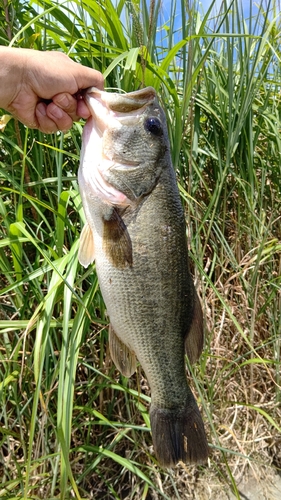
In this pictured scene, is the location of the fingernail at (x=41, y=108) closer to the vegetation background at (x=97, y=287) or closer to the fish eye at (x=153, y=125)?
the vegetation background at (x=97, y=287)

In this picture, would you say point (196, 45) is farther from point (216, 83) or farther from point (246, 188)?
point (246, 188)

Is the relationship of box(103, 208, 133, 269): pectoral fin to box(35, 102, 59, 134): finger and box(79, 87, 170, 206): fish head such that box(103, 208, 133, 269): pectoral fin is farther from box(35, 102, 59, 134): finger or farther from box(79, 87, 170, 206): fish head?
box(35, 102, 59, 134): finger

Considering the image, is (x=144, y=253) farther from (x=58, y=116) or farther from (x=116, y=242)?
(x=58, y=116)

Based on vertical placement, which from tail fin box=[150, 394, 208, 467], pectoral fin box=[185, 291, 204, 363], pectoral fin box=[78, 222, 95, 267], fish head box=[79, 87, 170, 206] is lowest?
tail fin box=[150, 394, 208, 467]

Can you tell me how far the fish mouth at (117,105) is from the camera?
1.40 meters

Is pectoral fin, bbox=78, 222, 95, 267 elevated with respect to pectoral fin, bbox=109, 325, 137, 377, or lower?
elevated

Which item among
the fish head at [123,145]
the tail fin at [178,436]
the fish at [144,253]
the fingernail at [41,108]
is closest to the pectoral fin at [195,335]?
the fish at [144,253]

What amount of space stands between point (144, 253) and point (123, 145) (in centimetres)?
36

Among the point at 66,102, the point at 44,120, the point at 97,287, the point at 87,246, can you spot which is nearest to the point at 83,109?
the point at 66,102

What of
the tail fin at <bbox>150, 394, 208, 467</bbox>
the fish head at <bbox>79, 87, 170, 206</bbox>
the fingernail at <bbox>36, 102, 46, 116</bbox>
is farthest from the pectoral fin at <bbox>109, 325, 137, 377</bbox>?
the fingernail at <bbox>36, 102, 46, 116</bbox>

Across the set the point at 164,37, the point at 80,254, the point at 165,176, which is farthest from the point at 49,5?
the point at 80,254

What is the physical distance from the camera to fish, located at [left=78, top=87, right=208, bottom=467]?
4.53ft

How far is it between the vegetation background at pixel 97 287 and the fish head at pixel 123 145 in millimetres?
188

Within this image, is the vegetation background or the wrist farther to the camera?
the vegetation background
